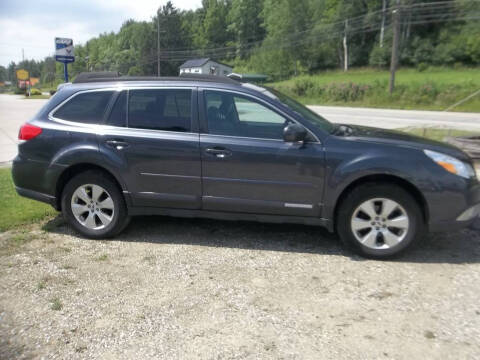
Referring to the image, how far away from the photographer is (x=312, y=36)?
250ft

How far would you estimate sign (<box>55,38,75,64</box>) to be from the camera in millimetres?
13609

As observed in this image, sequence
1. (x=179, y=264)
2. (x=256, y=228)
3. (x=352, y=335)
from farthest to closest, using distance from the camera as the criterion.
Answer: (x=256, y=228)
(x=179, y=264)
(x=352, y=335)

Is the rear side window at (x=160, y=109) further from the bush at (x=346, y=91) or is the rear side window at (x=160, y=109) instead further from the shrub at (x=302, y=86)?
the shrub at (x=302, y=86)

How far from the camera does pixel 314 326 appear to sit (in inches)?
118

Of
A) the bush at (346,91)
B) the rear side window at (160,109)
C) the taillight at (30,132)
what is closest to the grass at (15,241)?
the taillight at (30,132)

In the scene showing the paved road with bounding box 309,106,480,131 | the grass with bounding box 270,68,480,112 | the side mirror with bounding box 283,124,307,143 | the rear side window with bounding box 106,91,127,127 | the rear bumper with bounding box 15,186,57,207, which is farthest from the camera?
the grass with bounding box 270,68,480,112

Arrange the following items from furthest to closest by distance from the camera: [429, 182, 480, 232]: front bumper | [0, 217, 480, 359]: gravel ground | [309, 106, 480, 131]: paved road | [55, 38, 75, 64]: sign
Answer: [309, 106, 480, 131]: paved road, [55, 38, 75, 64]: sign, [429, 182, 480, 232]: front bumper, [0, 217, 480, 359]: gravel ground

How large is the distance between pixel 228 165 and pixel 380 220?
162cm

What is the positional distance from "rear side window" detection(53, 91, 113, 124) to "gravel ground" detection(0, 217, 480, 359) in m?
1.36

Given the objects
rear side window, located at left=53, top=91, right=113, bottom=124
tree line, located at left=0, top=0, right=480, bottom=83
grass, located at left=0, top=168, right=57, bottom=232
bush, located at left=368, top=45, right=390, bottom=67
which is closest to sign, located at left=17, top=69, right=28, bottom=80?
tree line, located at left=0, top=0, right=480, bottom=83

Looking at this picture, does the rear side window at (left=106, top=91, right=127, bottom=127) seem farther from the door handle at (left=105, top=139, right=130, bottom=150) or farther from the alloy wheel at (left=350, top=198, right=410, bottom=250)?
the alloy wheel at (left=350, top=198, right=410, bottom=250)

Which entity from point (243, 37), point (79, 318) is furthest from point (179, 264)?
point (243, 37)

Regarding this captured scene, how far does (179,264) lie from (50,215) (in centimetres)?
236

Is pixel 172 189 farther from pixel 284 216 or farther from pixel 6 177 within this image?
pixel 6 177
